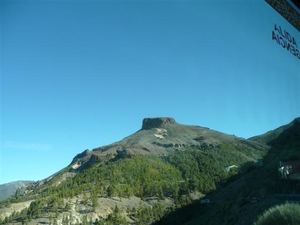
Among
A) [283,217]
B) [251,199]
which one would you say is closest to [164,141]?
[251,199]

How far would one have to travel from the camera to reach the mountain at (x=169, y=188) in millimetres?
26875

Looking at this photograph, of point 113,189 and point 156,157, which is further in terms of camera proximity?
point 156,157

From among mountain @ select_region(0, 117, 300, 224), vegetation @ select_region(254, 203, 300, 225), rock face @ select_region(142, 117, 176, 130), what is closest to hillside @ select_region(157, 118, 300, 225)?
mountain @ select_region(0, 117, 300, 224)

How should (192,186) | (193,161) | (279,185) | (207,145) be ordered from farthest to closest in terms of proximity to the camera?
(207,145)
(193,161)
(192,186)
(279,185)

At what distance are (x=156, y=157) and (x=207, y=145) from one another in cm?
1309

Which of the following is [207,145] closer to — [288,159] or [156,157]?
[156,157]

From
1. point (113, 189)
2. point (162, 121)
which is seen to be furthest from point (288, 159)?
point (162, 121)

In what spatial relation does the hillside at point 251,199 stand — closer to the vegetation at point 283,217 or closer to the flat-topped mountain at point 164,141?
the vegetation at point 283,217

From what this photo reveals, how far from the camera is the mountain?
2688cm

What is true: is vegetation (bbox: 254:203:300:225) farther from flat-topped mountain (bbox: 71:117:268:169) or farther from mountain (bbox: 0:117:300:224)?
flat-topped mountain (bbox: 71:117:268:169)

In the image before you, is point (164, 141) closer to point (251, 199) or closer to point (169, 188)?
point (169, 188)

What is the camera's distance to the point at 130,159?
51.8 meters

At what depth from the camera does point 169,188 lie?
40.3 m

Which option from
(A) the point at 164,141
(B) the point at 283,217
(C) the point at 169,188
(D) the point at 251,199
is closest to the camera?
(B) the point at 283,217
